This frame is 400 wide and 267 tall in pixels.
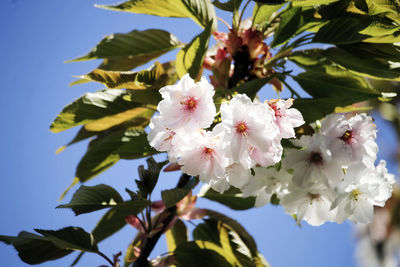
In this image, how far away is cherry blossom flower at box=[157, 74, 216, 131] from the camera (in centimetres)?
60

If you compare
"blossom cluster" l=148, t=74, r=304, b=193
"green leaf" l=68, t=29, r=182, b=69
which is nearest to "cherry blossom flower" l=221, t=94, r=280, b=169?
"blossom cluster" l=148, t=74, r=304, b=193

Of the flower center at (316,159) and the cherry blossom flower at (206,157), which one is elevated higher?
the cherry blossom flower at (206,157)

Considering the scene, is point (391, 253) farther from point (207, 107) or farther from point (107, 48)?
point (107, 48)

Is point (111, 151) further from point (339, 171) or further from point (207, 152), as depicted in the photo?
point (339, 171)

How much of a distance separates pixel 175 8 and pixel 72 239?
59cm

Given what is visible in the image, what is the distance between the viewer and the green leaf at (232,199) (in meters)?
0.97

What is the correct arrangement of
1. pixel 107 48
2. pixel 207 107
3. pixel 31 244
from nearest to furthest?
pixel 207 107
pixel 31 244
pixel 107 48

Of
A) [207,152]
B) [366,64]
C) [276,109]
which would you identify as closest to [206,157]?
[207,152]

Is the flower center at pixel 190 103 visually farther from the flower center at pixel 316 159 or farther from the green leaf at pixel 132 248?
the green leaf at pixel 132 248

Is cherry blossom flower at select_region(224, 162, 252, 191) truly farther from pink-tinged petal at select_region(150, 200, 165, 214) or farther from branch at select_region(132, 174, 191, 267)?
pink-tinged petal at select_region(150, 200, 165, 214)

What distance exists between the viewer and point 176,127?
0.61 metres

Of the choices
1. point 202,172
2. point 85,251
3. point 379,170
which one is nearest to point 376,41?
point 379,170

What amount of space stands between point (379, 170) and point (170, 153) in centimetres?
44

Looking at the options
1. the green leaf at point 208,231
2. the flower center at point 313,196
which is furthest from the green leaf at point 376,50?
the green leaf at point 208,231
